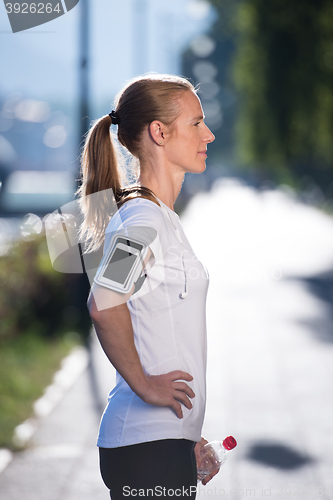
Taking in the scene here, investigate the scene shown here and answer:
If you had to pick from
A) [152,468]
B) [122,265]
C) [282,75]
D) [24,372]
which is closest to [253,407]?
[24,372]

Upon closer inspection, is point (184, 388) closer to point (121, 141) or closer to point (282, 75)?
point (121, 141)

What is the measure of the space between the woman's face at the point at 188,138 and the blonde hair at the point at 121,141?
27 millimetres

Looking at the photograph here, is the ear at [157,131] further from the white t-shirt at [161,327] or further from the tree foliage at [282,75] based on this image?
the tree foliage at [282,75]

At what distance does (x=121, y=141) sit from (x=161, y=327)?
0.62 metres

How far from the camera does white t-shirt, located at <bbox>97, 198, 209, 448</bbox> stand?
1.99 m

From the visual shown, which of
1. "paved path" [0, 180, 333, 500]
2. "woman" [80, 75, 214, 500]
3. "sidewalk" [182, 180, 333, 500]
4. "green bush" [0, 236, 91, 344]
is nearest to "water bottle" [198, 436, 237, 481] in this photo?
"woman" [80, 75, 214, 500]

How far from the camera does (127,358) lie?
1.95 m

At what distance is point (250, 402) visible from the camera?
623 cm

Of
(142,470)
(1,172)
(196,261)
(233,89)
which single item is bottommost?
(1,172)

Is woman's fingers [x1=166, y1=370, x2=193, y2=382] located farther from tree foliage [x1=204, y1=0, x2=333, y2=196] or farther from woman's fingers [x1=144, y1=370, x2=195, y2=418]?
tree foliage [x1=204, y1=0, x2=333, y2=196]

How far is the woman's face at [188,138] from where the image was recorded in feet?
6.98

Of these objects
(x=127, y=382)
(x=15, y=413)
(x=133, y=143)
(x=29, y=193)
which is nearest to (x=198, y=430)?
(x=127, y=382)

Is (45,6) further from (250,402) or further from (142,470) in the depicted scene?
(250,402)

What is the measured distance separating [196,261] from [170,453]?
0.55m
